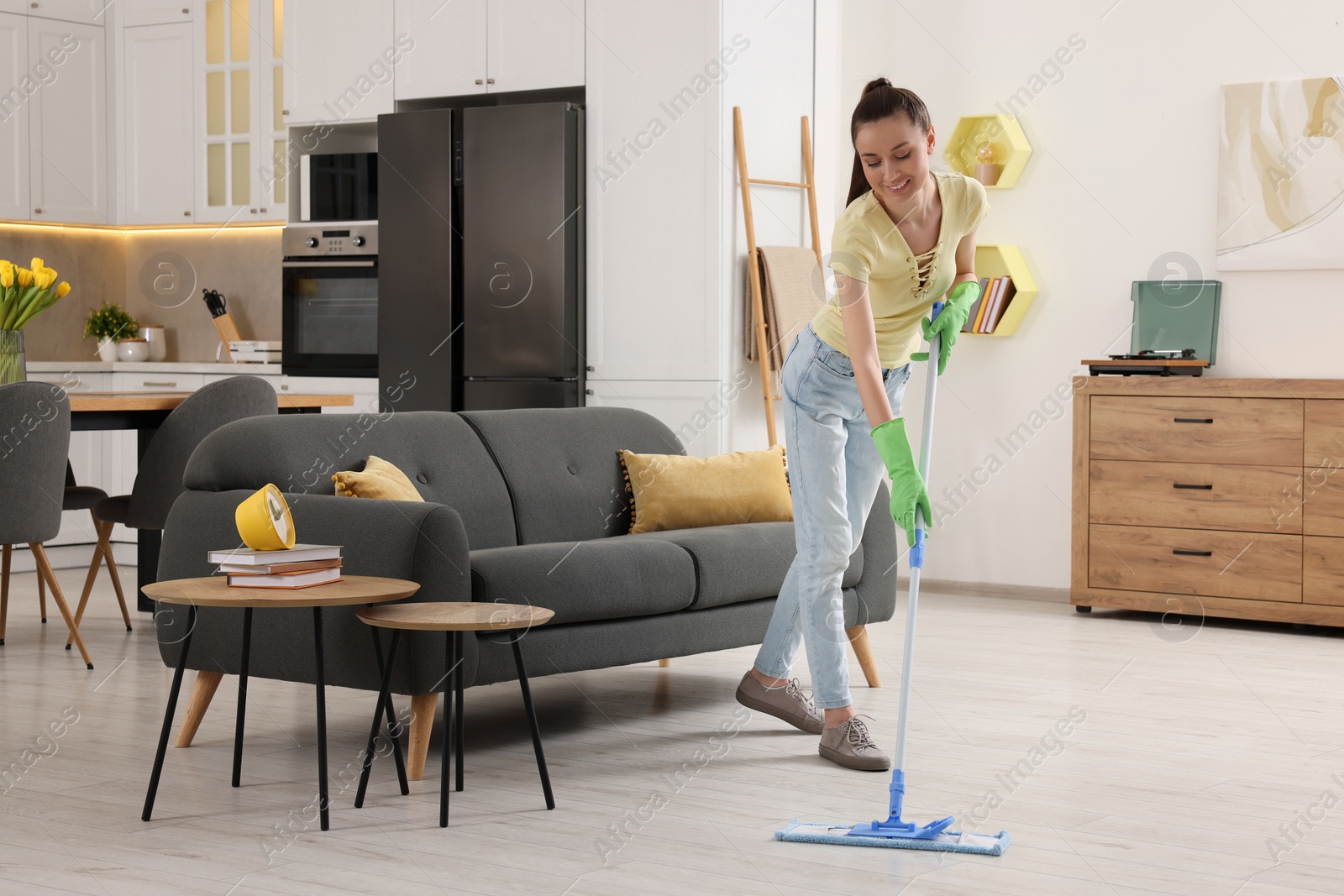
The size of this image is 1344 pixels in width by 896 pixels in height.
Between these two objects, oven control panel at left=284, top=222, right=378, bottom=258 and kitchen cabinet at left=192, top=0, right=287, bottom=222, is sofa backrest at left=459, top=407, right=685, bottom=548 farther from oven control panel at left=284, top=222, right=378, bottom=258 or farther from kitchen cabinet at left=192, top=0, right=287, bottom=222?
kitchen cabinet at left=192, top=0, right=287, bottom=222

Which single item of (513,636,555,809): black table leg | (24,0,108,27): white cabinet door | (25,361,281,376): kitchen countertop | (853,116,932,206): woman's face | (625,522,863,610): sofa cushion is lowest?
(513,636,555,809): black table leg

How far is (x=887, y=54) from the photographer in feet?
19.9

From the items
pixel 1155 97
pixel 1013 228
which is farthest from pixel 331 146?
pixel 1155 97

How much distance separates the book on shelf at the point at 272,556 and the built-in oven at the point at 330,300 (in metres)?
3.48

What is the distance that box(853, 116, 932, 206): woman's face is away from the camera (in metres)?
2.68

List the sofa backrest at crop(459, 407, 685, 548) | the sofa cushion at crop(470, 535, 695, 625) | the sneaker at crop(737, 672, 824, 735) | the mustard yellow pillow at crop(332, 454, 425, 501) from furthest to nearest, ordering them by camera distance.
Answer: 1. the sofa backrest at crop(459, 407, 685, 548)
2. the sneaker at crop(737, 672, 824, 735)
3. the mustard yellow pillow at crop(332, 454, 425, 501)
4. the sofa cushion at crop(470, 535, 695, 625)

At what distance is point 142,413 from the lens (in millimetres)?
4852

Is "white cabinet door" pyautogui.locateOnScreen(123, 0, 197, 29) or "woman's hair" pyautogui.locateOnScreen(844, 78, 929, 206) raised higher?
"white cabinet door" pyautogui.locateOnScreen(123, 0, 197, 29)

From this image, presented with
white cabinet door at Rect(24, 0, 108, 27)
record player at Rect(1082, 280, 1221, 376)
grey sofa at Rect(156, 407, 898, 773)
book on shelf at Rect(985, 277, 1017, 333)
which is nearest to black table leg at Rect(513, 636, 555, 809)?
grey sofa at Rect(156, 407, 898, 773)

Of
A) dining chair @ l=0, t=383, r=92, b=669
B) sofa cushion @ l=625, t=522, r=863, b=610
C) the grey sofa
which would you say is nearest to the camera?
the grey sofa

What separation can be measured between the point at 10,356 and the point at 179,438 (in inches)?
23.9

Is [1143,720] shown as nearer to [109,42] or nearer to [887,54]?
[887,54]

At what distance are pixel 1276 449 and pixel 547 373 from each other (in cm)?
267

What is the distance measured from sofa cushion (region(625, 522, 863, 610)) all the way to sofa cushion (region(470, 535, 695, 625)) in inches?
2.3
